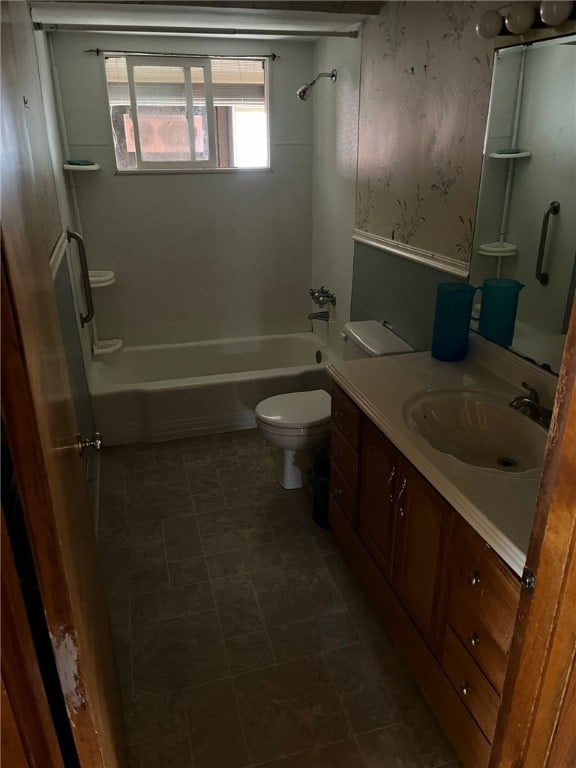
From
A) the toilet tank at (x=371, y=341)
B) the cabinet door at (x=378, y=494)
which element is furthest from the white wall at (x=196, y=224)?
the cabinet door at (x=378, y=494)

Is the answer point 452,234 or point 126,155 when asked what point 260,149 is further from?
point 452,234

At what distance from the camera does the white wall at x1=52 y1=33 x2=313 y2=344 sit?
3367 millimetres

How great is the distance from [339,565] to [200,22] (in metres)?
2.58

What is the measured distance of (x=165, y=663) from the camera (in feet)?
6.38

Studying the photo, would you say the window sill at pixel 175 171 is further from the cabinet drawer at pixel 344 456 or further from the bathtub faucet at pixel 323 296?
the cabinet drawer at pixel 344 456

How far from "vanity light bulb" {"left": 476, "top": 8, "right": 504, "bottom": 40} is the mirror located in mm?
96

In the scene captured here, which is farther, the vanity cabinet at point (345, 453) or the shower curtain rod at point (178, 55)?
the shower curtain rod at point (178, 55)

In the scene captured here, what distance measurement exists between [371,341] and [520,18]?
132cm

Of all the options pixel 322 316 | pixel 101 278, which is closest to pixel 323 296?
pixel 322 316

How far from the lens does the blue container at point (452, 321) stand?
2.09m

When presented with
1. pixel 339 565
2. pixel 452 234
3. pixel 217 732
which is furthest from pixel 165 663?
pixel 452 234

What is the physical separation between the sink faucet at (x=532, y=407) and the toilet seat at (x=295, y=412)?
1.06 meters

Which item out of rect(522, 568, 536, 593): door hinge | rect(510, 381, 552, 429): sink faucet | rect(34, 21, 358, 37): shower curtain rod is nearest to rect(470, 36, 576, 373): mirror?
rect(510, 381, 552, 429): sink faucet

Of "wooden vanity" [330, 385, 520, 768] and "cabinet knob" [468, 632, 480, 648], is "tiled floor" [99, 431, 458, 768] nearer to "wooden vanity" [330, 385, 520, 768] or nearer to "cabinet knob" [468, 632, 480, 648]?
"wooden vanity" [330, 385, 520, 768]
